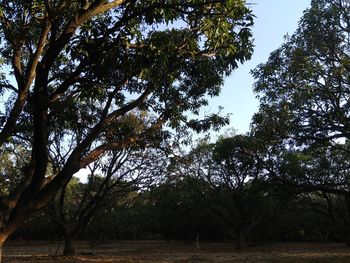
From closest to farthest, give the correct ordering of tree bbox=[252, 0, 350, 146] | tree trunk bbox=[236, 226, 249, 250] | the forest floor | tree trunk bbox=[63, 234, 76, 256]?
1. tree bbox=[252, 0, 350, 146]
2. the forest floor
3. tree trunk bbox=[63, 234, 76, 256]
4. tree trunk bbox=[236, 226, 249, 250]

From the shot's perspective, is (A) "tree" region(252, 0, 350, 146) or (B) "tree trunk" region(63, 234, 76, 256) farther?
(B) "tree trunk" region(63, 234, 76, 256)

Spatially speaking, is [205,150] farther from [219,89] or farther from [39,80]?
[39,80]

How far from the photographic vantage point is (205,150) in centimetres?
3694

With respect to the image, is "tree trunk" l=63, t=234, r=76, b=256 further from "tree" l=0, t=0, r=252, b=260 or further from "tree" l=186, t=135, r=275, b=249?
"tree" l=0, t=0, r=252, b=260

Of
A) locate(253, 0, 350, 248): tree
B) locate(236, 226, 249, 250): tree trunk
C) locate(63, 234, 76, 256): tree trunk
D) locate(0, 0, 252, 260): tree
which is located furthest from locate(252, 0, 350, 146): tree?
locate(236, 226, 249, 250): tree trunk

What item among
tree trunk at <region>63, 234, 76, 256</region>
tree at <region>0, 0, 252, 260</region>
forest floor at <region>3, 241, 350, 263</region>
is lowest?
forest floor at <region>3, 241, 350, 263</region>

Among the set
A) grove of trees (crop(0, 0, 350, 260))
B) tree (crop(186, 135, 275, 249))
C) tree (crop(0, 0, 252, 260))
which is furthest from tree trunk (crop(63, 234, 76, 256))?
tree (crop(0, 0, 252, 260))

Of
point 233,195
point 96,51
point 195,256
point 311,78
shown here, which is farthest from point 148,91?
point 233,195

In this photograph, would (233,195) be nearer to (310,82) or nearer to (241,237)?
(241,237)

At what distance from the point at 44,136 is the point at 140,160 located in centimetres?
1974

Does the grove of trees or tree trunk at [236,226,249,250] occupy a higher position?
the grove of trees

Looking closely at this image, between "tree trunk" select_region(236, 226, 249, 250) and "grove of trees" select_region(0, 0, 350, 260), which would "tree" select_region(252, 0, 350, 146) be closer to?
"grove of trees" select_region(0, 0, 350, 260)

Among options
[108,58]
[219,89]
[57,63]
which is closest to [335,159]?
[219,89]

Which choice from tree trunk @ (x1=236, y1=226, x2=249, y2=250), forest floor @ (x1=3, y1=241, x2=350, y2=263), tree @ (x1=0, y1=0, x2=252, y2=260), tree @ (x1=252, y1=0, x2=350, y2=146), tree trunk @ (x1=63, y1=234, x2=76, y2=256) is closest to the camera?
tree @ (x1=0, y1=0, x2=252, y2=260)
